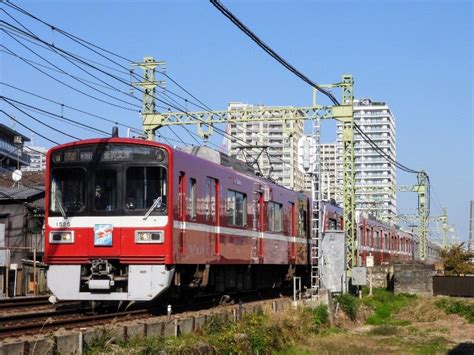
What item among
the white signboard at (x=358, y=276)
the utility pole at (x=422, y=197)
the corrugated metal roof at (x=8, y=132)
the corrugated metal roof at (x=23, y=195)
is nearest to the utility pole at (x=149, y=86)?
the corrugated metal roof at (x=23, y=195)

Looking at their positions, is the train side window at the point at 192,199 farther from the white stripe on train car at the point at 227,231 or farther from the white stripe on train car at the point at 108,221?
the white stripe on train car at the point at 108,221

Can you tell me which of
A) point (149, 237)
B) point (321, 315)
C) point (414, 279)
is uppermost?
point (149, 237)

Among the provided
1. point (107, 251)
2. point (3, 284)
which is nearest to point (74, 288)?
point (107, 251)

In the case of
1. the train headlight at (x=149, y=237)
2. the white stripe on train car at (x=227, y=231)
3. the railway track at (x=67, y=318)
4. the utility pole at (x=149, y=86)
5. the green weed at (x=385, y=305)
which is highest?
the utility pole at (x=149, y=86)

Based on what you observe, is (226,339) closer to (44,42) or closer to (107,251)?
(107,251)

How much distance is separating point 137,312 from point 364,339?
449 centimetres

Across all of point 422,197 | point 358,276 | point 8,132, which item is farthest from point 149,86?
point 8,132

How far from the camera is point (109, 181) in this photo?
13.2 m

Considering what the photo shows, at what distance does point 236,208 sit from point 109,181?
3966 mm

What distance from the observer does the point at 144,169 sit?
13.1 meters

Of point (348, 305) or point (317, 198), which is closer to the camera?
point (348, 305)

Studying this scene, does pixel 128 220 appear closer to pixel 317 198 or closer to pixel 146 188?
pixel 146 188

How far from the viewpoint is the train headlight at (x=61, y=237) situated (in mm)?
13094

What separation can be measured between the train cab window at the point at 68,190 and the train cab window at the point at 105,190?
9.5 inches
